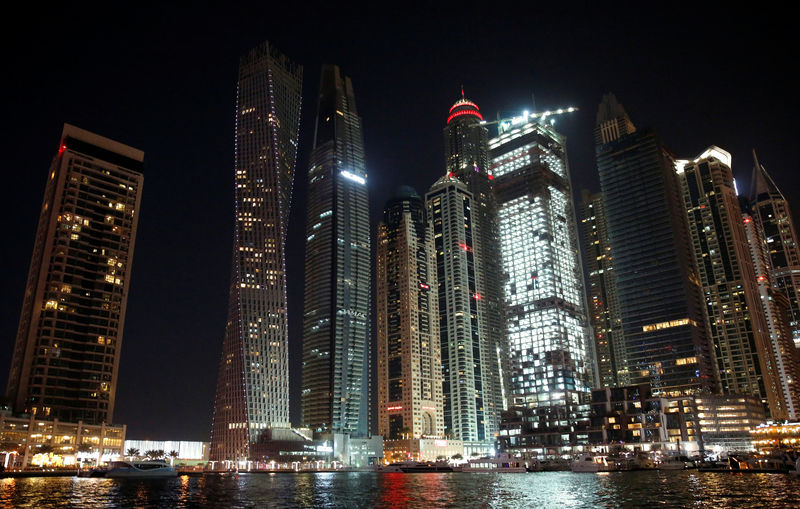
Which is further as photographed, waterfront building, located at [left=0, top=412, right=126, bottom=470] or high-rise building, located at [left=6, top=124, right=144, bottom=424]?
high-rise building, located at [left=6, top=124, right=144, bottom=424]

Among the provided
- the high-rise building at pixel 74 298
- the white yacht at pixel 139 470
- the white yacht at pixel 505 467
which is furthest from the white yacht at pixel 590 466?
the high-rise building at pixel 74 298

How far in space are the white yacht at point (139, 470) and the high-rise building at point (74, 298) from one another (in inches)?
1146

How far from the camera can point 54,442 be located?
16550 centimetres

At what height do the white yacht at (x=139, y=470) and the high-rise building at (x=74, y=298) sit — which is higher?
the high-rise building at (x=74, y=298)

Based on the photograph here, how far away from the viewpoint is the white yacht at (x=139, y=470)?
5969 inches

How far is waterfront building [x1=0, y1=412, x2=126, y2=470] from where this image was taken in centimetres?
15475

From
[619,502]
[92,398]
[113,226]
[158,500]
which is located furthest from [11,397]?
[619,502]

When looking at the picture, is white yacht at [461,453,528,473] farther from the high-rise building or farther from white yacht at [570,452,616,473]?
the high-rise building

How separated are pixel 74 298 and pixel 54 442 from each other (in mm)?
42097

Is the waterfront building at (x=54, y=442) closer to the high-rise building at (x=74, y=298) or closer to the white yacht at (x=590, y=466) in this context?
the high-rise building at (x=74, y=298)

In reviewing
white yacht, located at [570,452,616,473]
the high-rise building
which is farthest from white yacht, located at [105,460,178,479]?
white yacht, located at [570,452,616,473]

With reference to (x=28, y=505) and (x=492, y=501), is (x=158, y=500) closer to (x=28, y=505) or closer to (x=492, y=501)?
(x=28, y=505)

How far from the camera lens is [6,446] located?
504 ft

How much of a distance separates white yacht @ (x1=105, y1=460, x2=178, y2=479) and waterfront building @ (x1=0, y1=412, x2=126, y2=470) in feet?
59.2
